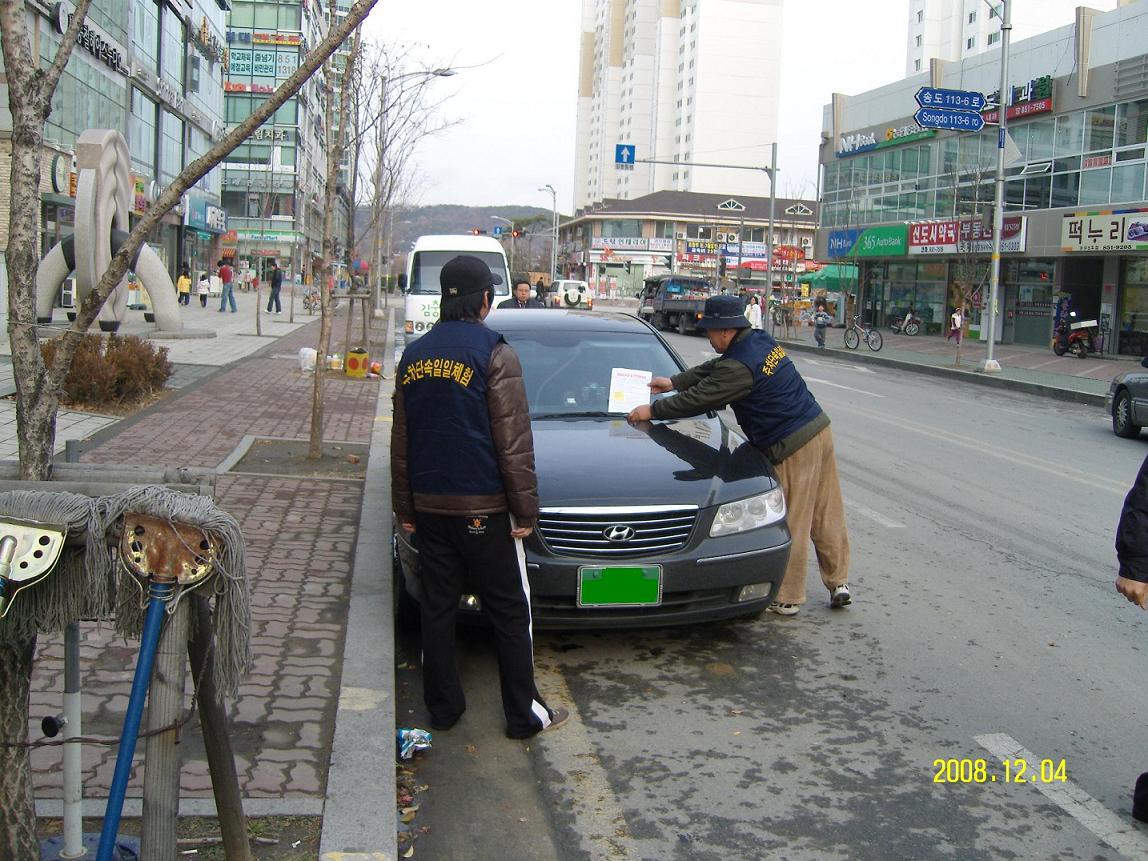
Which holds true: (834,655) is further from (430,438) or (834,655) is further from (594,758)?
(430,438)

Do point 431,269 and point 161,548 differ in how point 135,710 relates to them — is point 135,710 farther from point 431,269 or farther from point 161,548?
point 431,269

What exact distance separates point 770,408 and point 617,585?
1.57m

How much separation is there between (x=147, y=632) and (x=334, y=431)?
941 centimetres

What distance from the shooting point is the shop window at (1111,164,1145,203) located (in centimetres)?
3041

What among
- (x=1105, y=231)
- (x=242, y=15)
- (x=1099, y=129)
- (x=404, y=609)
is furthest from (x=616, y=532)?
(x=242, y=15)

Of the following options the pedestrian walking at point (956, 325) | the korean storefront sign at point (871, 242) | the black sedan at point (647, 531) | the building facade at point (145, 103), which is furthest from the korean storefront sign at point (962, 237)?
the black sedan at point (647, 531)

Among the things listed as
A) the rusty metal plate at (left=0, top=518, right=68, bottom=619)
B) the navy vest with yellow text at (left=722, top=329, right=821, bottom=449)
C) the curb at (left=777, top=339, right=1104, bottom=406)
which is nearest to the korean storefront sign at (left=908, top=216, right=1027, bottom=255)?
the curb at (left=777, top=339, right=1104, bottom=406)

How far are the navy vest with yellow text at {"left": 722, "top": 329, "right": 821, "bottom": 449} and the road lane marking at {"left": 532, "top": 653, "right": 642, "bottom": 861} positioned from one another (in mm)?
1843

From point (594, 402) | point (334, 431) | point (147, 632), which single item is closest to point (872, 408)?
point (334, 431)

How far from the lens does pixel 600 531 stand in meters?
5.06

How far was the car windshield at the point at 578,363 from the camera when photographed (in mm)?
6480

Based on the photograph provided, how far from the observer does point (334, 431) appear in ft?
39.1

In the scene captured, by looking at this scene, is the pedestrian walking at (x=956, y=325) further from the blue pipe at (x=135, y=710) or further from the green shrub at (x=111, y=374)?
the blue pipe at (x=135, y=710)

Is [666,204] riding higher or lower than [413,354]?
higher
